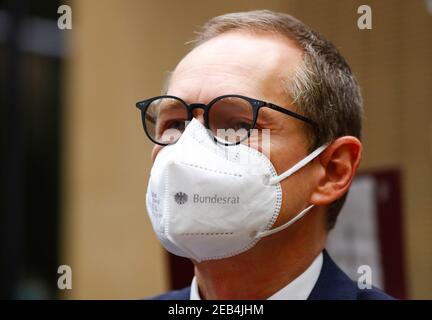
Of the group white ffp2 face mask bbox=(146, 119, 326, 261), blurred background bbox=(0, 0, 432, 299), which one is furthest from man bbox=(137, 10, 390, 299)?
blurred background bbox=(0, 0, 432, 299)

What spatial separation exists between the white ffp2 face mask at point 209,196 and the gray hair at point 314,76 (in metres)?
0.21

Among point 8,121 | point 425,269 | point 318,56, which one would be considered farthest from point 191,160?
point 8,121

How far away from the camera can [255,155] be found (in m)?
2.31

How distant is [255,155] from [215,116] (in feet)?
0.53

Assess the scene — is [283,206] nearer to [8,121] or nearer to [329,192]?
[329,192]

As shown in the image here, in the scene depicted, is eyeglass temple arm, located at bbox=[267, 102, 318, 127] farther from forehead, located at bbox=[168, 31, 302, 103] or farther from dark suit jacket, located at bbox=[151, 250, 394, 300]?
dark suit jacket, located at bbox=[151, 250, 394, 300]

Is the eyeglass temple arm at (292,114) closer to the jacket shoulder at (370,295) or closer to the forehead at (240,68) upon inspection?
the forehead at (240,68)

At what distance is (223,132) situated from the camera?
232 centimetres

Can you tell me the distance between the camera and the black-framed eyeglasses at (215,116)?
2275mm

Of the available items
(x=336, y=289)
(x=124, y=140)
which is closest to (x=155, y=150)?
(x=336, y=289)

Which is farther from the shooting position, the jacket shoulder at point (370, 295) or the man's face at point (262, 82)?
the jacket shoulder at point (370, 295)

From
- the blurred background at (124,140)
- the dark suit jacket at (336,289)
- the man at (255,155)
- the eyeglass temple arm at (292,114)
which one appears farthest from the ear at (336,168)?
the blurred background at (124,140)

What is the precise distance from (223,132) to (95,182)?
117 inches

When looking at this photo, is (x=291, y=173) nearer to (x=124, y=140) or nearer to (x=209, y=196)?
(x=209, y=196)
